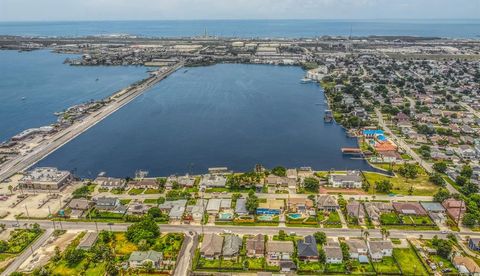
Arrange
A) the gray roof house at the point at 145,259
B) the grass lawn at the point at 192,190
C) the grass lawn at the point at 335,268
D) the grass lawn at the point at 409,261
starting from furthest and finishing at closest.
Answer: the grass lawn at the point at 192,190
the gray roof house at the point at 145,259
the grass lawn at the point at 335,268
the grass lawn at the point at 409,261

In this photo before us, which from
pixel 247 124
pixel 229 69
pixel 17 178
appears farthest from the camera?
pixel 229 69

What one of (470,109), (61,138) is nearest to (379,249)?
(61,138)

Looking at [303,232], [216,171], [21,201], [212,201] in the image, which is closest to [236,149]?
[216,171]

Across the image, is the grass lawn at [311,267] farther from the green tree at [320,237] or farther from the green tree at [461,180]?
the green tree at [461,180]

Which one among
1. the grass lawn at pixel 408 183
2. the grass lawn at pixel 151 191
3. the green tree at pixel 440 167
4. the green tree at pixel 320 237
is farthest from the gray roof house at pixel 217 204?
the green tree at pixel 440 167

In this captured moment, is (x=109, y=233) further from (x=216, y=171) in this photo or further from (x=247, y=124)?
(x=247, y=124)

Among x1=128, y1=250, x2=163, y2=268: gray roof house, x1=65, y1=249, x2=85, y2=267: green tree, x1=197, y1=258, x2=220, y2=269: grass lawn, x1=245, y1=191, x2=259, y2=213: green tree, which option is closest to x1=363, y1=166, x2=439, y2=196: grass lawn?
x1=245, y1=191, x2=259, y2=213: green tree

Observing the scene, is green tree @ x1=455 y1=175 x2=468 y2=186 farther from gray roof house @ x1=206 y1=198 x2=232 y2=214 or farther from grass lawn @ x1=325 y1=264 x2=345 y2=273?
gray roof house @ x1=206 y1=198 x2=232 y2=214
